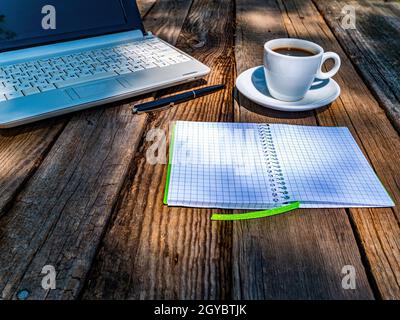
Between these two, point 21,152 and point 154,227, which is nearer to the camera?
point 154,227

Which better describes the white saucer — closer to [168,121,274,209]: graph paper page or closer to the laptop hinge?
[168,121,274,209]: graph paper page

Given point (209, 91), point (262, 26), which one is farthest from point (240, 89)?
point (262, 26)

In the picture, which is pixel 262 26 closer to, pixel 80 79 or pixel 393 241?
pixel 80 79

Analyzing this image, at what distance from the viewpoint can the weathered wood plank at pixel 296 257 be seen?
1.47ft

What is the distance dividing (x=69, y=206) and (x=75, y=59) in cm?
49

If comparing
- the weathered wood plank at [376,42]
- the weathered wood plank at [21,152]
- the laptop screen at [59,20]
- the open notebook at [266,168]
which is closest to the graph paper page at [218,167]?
the open notebook at [266,168]

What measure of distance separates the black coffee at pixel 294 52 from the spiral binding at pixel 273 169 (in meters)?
0.21

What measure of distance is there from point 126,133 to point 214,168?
21 centimetres

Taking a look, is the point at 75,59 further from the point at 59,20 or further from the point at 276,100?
the point at 276,100

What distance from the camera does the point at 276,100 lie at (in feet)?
2.73

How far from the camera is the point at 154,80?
84cm

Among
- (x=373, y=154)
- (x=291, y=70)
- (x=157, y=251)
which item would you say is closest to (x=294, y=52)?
(x=291, y=70)

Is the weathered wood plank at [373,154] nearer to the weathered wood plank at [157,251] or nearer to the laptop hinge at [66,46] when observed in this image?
the weathered wood plank at [157,251]

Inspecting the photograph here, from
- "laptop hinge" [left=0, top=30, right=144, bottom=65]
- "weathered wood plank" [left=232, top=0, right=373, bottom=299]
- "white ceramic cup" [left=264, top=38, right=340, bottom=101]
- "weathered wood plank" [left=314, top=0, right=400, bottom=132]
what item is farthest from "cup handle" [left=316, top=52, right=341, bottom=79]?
"laptop hinge" [left=0, top=30, right=144, bottom=65]
